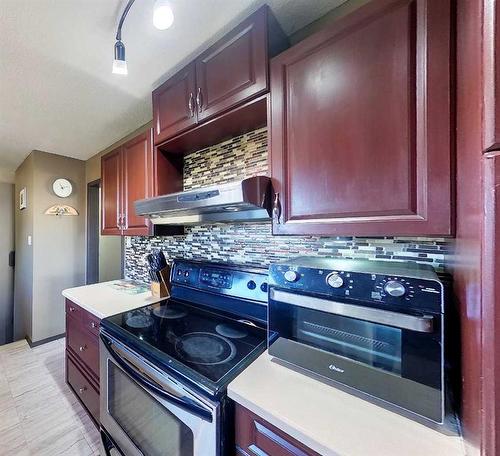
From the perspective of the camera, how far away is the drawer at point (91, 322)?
1.47 meters

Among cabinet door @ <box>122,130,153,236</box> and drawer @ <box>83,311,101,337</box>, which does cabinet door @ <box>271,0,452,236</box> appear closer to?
cabinet door @ <box>122,130,153,236</box>

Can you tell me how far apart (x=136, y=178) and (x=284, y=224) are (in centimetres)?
129

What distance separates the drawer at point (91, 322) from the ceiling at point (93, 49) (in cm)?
147

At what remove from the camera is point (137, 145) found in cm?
175

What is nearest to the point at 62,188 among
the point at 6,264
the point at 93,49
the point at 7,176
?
the point at 7,176

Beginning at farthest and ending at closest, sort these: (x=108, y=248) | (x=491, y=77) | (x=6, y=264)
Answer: (x=6, y=264)
(x=108, y=248)
(x=491, y=77)

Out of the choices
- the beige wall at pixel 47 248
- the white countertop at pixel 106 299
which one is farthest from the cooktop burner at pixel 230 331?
the beige wall at pixel 47 248

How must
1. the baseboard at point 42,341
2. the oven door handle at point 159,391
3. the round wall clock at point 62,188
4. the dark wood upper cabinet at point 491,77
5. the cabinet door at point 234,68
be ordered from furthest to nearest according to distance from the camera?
1. the round wall clock at point 62,188
2. the baseboard at point 42,341
3. the cabinet door at point 234,68
4. the oven door handle at point 159,391
5. the dark wood upper cabinet at point 491,77

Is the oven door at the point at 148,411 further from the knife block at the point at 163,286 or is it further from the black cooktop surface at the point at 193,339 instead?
the knife block at the point at 163,286

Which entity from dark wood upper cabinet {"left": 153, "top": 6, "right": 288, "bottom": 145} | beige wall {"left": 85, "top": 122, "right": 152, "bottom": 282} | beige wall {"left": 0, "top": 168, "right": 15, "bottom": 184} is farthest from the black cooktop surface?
beige wall {"left": 0, "top": 168, "right": 15, "bottom": 184}

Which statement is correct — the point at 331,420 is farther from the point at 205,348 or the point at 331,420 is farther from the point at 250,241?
the point at 250,241

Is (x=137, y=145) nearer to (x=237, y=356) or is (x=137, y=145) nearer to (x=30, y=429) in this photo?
(x=237, y=356)

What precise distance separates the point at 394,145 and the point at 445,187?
0.19m

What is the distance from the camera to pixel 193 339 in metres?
1.10
